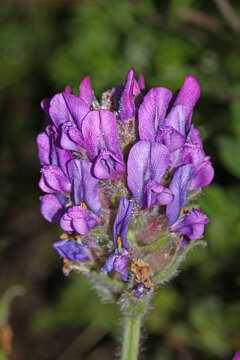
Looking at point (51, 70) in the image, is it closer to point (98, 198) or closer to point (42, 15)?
point (42, 15)

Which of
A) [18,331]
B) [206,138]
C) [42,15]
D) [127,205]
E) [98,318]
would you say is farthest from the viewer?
[42,15]

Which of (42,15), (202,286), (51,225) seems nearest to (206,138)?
(202,286)

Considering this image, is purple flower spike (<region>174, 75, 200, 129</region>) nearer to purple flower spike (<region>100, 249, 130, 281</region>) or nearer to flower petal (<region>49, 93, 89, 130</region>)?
flower petal (<region>49, 93, 89, 130</region>)

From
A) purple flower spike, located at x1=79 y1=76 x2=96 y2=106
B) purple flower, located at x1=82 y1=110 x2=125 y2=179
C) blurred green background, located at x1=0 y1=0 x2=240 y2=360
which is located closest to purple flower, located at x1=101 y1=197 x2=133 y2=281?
purple flower, located at x1=82 y1=110 x2=125 y2=179

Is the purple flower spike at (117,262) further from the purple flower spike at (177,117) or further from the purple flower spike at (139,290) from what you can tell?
the purple flower spike at (177,117)

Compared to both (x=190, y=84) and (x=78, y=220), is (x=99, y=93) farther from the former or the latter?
(x=78, y=220)

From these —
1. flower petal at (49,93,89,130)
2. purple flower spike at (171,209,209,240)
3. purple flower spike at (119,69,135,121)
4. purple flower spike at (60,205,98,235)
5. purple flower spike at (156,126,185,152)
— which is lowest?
purple flower spike at (171,209,209,240)
